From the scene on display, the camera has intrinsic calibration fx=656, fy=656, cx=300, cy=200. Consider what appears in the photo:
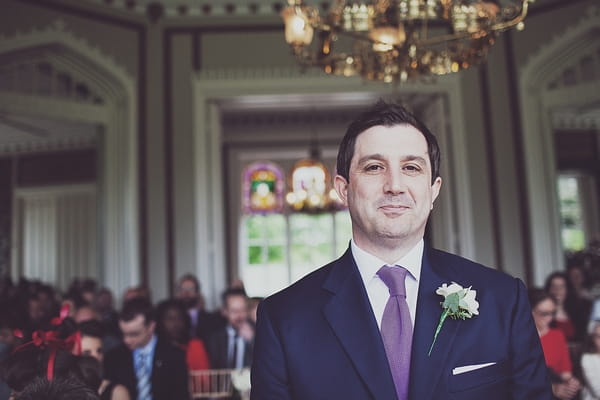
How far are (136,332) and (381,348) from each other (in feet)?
Answer: 10.2

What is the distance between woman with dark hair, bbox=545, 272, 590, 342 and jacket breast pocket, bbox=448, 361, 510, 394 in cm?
450

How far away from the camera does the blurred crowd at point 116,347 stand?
8.41 ft

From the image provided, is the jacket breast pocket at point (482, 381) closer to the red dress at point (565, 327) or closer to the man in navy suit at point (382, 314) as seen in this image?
the man in navy suit at point (382, 314)

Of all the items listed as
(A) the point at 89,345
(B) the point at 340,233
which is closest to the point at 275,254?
(B) the point at 340,233

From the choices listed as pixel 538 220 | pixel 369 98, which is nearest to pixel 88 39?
pixel 369 98

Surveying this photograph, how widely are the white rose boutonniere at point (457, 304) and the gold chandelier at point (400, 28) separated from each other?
11.1 feet

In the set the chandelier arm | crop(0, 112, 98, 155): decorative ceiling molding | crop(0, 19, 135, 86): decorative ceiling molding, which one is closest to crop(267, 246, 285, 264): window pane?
crop(0, 112, 98, 155): decorative ceiling molding

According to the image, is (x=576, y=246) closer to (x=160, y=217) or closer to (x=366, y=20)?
(x=160, y=217)

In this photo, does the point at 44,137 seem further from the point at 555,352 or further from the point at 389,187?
the point at 389,187

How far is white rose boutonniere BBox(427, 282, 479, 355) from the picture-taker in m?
1.38

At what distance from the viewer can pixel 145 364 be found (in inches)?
164

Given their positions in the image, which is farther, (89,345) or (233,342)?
(233,342)

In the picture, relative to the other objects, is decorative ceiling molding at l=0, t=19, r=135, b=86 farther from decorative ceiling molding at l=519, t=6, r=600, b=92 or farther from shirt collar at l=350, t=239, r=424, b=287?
shirt collar at l=350, t=239, r=424, b=287

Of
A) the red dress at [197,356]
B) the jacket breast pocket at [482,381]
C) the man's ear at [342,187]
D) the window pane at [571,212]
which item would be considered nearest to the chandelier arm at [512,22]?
the red dress at [197,356]
